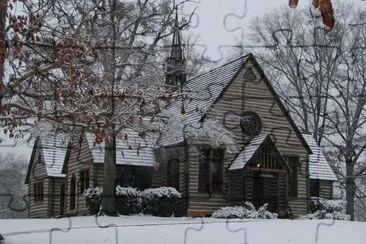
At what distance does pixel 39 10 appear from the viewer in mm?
9297

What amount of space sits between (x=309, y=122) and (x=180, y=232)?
23.9 m

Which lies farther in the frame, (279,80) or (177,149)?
(279,80)

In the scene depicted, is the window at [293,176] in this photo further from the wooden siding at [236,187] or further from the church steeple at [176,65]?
the church steeple at [176,65]

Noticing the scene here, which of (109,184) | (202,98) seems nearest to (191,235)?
(109,184)

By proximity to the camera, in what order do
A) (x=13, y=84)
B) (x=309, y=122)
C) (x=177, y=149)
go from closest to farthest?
(x=13, y=84) < (x=177, y=149) < (x=309, y=122)

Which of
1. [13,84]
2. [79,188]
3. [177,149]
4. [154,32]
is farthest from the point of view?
[79,188]

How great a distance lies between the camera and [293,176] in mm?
25656

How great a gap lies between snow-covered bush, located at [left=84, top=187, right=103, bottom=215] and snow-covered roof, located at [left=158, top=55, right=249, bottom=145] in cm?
288

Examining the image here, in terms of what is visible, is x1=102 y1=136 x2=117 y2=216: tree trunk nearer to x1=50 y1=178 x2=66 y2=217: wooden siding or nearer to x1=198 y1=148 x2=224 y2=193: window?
x1=198 y1=148 x2=224 y2=193: window

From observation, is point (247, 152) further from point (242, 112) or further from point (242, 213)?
point (242, 213)

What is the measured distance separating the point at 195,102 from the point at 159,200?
12.5 feet

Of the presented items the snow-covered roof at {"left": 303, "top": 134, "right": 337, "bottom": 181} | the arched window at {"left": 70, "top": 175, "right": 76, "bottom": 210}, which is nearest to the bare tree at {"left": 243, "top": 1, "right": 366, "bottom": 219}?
the snow-covered roof at {"left": 303, "top": 134, "right": 337, "bottom": 181}

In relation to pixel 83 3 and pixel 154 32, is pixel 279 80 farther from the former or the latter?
pixel 83 3

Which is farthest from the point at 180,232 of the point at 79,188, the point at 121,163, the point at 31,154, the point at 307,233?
the point at 31,154
